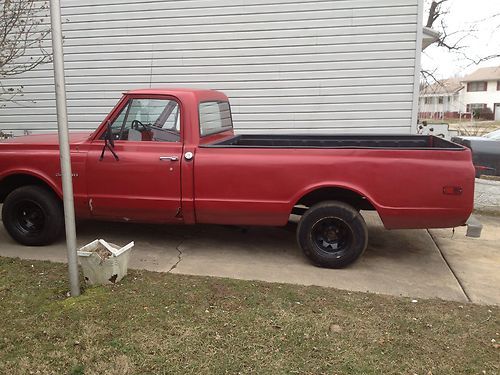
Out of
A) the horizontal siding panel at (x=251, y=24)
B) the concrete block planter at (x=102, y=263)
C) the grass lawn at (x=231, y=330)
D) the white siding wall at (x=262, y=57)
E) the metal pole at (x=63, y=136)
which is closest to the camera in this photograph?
the grass lawn at (x=231, y=330)

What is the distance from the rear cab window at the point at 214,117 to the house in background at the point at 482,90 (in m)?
57.8

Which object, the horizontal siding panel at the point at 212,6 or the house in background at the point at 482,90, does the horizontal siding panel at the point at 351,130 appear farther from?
the house in background at the point at 482,90

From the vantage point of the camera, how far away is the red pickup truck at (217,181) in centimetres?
443

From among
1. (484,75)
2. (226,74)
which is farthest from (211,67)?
(484,75)

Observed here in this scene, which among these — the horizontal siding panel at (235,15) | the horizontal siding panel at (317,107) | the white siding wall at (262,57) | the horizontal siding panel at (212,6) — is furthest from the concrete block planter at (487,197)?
the horizontal siding panel at (212,6)

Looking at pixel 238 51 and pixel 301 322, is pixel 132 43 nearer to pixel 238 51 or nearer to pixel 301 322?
pixel 238 51

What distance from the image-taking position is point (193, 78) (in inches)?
335

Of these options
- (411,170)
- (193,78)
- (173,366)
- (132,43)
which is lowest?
(173,366)

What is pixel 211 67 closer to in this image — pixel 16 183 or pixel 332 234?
pixel 16 183

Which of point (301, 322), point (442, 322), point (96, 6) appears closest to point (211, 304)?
point (301, 322)

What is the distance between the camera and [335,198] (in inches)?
190

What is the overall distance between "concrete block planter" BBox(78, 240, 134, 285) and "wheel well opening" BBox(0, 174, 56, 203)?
1.56m

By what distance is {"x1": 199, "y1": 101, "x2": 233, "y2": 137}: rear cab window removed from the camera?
206 inches

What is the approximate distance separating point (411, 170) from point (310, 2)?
15.0 feet
